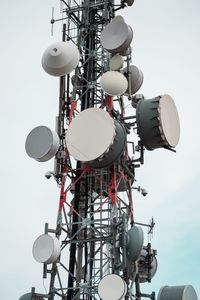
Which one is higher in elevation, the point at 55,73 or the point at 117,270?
the point at 55,73

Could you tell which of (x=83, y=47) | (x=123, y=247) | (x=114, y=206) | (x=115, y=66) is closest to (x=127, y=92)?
(x=115, y=66)

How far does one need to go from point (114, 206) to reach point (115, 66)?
621 centimetres

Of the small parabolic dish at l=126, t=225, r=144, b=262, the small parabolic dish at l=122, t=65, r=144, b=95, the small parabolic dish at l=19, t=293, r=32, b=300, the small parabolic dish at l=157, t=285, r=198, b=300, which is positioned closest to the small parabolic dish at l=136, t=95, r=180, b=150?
the small parabolic dish at l=122, t=65, r=144, b=95

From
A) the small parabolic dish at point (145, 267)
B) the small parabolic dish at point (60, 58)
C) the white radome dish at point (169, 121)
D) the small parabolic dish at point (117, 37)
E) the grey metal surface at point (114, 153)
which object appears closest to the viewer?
the grey metal surface at point (114, 153)

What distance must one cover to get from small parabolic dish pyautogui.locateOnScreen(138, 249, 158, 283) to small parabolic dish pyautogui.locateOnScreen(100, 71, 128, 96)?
6502 mm

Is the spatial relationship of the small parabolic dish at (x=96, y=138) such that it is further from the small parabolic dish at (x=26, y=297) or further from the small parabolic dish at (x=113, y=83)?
the small parabolic dish at (x=26, y=297)

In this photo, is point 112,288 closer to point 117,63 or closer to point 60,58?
point 60,58

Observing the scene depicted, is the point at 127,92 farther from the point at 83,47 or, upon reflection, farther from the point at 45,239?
the point at 45,239

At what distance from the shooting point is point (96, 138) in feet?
74.9

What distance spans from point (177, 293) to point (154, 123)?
6.56 m

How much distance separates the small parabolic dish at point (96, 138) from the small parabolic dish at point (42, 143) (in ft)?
1.93

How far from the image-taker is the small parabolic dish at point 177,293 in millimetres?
20562

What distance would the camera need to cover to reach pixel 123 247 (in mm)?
21859

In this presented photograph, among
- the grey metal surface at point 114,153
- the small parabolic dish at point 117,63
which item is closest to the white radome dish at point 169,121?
the grey metal surface at point 114,153
